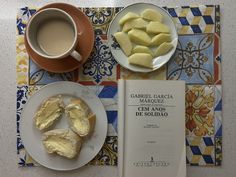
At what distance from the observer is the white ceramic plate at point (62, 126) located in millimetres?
655

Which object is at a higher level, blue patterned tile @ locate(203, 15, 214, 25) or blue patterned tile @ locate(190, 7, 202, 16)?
A: blue patterned tile @ locate(190, 7, 202, 16)

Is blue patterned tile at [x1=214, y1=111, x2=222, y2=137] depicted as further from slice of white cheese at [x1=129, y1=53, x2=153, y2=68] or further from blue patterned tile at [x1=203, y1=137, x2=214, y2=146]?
slice of white cheese at [x1=129, y1=53, x2=153, y2=68]

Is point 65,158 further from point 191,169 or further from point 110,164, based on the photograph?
point 191,169

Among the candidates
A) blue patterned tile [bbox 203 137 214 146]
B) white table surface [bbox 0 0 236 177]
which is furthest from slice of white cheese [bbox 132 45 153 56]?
blue patterned tile [bbox 203 137 214 146]

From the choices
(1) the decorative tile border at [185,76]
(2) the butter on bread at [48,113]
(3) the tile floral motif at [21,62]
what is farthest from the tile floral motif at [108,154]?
(3) the tile floral motif at [21,62]

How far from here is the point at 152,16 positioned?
2.16ft

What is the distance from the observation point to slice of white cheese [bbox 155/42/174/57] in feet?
2.13

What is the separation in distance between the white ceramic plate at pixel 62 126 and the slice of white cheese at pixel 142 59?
0.11m

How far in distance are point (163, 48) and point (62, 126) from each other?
26 cm

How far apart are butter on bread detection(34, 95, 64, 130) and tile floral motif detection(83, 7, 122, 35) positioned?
17 cm

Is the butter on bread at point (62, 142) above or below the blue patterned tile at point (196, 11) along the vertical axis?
below

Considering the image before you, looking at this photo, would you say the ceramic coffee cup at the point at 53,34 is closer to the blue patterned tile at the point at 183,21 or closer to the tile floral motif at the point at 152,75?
the tile floral motif at the point at 152,75

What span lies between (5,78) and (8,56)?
5cm

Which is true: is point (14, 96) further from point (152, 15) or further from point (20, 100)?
point (152, 15)
